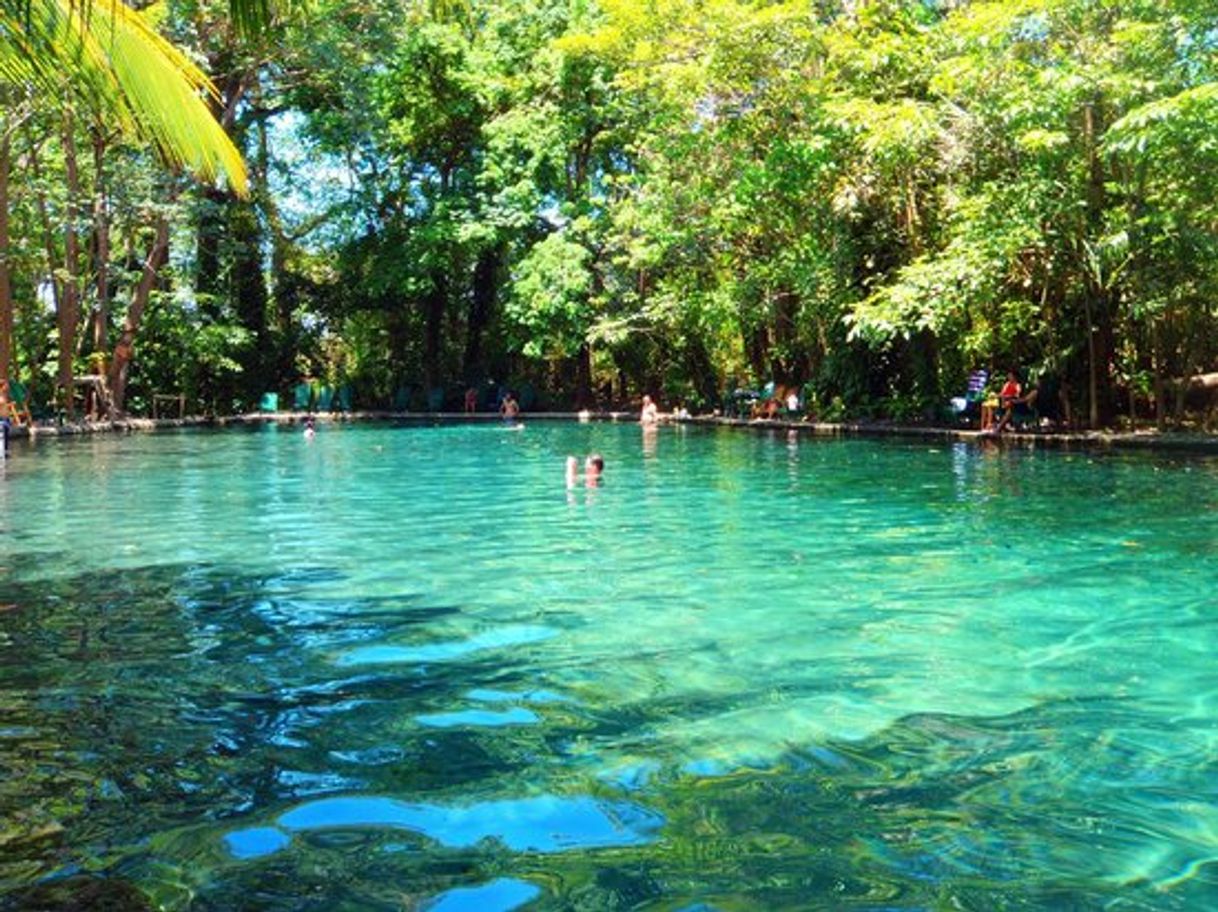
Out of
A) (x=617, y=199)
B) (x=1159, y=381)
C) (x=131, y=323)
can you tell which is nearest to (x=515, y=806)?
(x=1159, y=381)

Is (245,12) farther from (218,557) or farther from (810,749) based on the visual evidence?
(218,557)

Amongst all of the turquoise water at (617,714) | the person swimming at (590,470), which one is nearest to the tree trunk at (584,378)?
the person swimming at (590,470)

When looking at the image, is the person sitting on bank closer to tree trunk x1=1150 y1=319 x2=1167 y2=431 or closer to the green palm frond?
tree trunk x1=1150 y1=319 x2=1167 y2=431

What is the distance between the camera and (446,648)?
607 cm

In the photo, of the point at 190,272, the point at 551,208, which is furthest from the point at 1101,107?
the point at 190,272

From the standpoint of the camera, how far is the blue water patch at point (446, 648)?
5816 millimetres

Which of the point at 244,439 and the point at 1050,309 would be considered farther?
the point at 244,439

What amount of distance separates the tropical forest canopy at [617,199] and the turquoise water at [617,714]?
2985mm

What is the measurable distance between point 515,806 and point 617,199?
1352 inches

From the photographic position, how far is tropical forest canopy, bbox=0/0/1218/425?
17016mm

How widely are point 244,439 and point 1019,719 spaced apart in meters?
24.9

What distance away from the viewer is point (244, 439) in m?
27.1

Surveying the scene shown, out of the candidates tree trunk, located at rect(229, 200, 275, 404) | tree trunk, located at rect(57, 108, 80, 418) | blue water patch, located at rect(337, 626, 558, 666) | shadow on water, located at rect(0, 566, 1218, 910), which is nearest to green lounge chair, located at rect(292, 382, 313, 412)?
tree trunk, located at rect(229, 200, 275, 404)

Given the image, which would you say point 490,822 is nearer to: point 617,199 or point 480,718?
point 480,718
